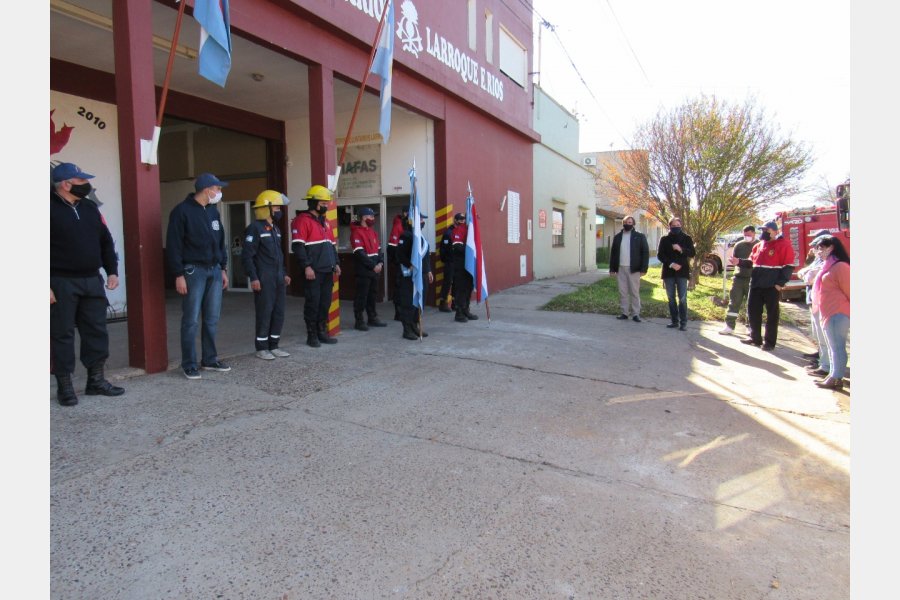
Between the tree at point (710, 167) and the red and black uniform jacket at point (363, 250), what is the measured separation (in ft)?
32.9

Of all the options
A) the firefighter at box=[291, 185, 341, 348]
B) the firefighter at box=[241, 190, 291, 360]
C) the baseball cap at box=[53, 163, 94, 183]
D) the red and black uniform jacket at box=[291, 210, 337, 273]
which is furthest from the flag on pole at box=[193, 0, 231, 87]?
the red and black uniform jacket at box=[291, 210, 337, 273]

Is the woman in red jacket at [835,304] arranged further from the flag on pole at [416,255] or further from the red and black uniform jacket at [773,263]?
the flag on pole at [416,255]

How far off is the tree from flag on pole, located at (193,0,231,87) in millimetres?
12375

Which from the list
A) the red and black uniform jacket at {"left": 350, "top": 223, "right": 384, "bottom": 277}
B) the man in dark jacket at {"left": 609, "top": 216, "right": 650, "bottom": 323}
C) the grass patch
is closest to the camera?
the red and black uniform jacket at {"left": 350, "top": 223, "right": 384, "bottom": 277}

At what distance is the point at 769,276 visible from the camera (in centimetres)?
768

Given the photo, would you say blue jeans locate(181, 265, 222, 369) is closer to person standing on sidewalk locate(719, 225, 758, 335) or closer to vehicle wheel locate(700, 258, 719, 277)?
person standing on sidewalk locate(719, 225, 758, 335)

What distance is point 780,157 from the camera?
13.7 meters

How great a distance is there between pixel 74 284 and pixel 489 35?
10.9 meters

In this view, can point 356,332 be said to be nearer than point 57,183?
No

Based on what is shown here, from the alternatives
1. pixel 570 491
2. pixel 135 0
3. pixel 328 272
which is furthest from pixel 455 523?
pixel 135 0

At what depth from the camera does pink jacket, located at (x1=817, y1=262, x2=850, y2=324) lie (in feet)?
18.8

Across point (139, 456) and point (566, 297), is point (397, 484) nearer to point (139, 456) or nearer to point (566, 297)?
point (139, 456)

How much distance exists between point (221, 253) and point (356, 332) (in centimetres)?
285

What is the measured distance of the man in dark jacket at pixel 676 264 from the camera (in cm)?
884
